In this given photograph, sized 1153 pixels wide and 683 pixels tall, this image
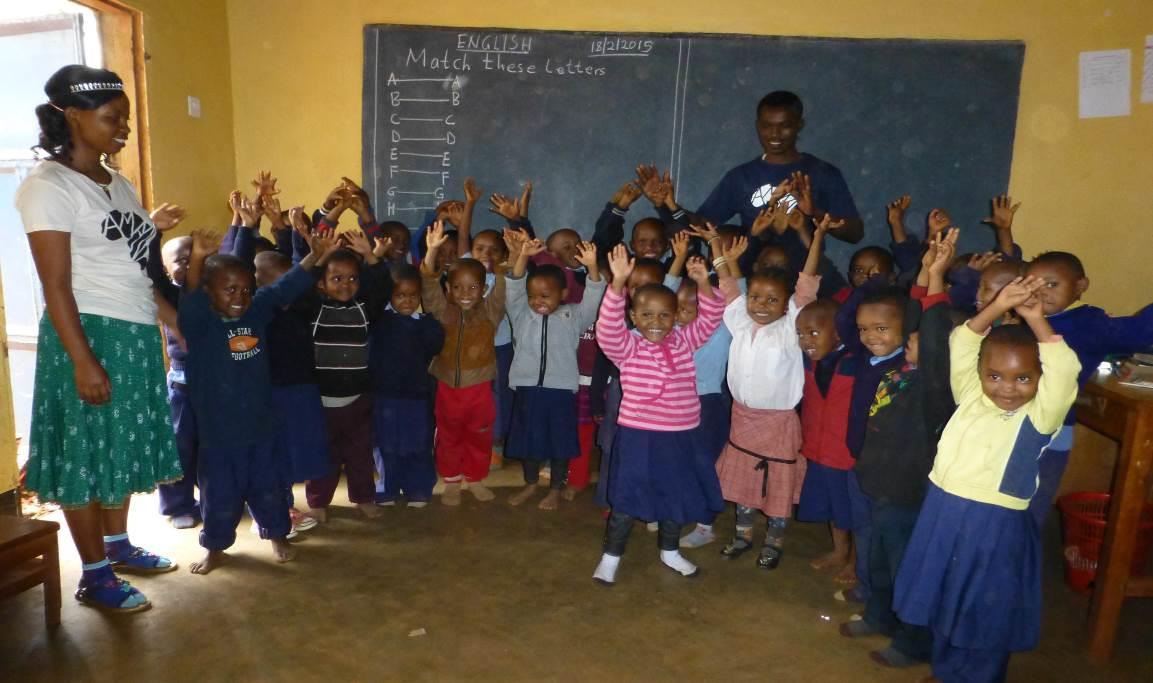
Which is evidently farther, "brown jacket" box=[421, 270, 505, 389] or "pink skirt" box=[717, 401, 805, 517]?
"brown jacket" box=[421, 270, 505, 389]

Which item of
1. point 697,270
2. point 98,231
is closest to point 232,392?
point 98,231

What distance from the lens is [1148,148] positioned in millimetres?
3674

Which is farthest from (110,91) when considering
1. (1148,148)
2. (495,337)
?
(1148,148)

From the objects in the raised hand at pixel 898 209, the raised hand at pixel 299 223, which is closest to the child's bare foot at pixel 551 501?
the raised hand at pixel 299 223

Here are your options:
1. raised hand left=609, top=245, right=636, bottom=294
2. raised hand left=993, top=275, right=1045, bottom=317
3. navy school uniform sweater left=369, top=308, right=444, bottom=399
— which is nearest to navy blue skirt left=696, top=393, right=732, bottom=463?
raised hand left=609, top=245, right=636, bottom=294

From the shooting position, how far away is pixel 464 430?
133 inches

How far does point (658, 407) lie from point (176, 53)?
129 inches

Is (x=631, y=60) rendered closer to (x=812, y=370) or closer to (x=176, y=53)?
(x=812, y=370)

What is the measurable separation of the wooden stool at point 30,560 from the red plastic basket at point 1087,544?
3.51 meters

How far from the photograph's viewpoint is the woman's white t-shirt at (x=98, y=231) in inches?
83.3

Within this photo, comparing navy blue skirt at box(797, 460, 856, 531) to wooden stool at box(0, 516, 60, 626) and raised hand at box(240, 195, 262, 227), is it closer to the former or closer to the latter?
raised hand at box(240, 195, 262, 227)

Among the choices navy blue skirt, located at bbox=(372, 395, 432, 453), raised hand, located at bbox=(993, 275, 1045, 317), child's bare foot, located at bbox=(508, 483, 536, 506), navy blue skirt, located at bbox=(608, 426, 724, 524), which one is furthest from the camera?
child's bare foot, located at bbox=(508, 483, 536, 506)

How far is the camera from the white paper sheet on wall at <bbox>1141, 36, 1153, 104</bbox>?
3.63 metres

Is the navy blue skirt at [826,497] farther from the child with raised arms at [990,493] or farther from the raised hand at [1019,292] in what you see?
the raised hand at [1019,292]
